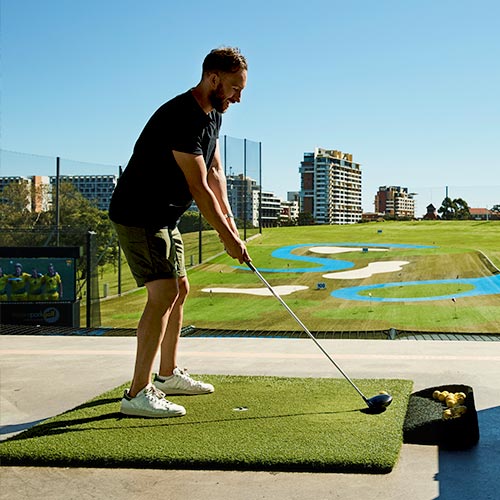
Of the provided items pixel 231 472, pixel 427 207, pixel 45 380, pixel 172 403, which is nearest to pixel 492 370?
pixel 172 403

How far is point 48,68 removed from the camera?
339 inches

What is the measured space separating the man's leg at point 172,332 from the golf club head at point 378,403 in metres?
0.83

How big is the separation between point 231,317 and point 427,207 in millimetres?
9986

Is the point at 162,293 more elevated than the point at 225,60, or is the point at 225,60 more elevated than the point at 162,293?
the point at 225,60

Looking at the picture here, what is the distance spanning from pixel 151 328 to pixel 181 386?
41cm

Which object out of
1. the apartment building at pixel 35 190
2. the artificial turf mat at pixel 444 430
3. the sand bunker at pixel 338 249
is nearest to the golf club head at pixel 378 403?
the artificial turf mat at pixel 444 430

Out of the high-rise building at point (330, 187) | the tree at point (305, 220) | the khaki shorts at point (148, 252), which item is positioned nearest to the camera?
the khaki shorts at point (148, 252)

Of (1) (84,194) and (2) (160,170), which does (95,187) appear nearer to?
(1) (84,194)

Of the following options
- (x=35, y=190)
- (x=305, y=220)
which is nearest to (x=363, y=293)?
(x=35, y=190)

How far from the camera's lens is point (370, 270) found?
13203mm

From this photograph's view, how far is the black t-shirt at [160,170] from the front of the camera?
7.97 ft

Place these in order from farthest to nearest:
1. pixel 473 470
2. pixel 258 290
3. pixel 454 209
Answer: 1. pixel 454 209
2. pixel 258 290
3. pixel 473 470

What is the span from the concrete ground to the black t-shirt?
2.96 ft

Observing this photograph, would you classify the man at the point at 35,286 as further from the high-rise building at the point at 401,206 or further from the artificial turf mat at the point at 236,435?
the high-rise building at the point at 401,206
